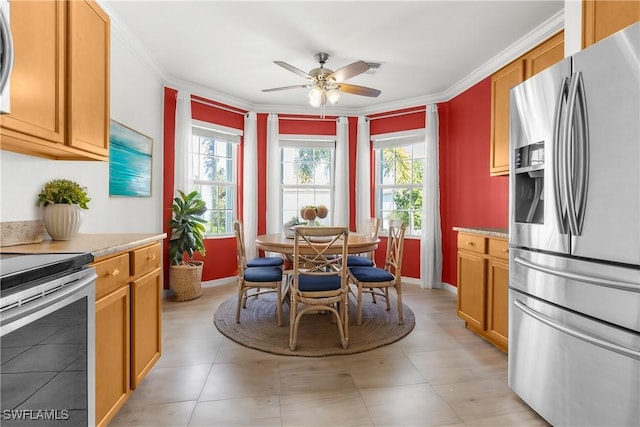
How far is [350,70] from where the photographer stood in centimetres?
289

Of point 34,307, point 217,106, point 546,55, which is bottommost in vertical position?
point 34,307

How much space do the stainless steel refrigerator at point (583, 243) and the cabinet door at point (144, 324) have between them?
2.18 metres

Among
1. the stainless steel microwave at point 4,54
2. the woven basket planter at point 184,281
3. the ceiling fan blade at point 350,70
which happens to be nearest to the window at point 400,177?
the ceiling fan blade at point 350,70

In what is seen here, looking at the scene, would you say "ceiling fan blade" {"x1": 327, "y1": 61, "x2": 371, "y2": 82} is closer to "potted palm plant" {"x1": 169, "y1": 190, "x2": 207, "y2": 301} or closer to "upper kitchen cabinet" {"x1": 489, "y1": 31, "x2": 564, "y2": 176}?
"upper kitchen cabinet" {"x1": 489, "y1": 31, "x2": 564, "y2": 176}

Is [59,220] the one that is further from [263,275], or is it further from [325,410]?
[325,410]

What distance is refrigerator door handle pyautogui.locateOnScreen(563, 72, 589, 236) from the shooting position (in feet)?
4.90

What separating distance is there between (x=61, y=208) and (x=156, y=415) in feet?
4.22

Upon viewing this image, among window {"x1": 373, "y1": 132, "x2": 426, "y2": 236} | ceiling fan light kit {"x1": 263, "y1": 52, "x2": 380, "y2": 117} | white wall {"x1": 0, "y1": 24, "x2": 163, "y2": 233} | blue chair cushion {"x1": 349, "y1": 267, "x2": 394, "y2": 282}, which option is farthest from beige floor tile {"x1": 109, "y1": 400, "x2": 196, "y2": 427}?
window {"x1": 373, "y1": 132, "x2": 426, "y2": 236}

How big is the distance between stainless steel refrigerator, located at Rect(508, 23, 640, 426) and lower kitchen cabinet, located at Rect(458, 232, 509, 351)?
641mm

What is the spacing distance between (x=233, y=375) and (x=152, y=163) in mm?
2669

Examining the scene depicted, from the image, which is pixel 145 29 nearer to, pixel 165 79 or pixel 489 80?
pixel 165 79

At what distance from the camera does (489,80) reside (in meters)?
3.77

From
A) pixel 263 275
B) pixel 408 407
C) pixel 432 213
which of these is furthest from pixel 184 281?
pixel 432 213

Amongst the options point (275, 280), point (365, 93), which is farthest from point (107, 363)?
point (365, 93)
